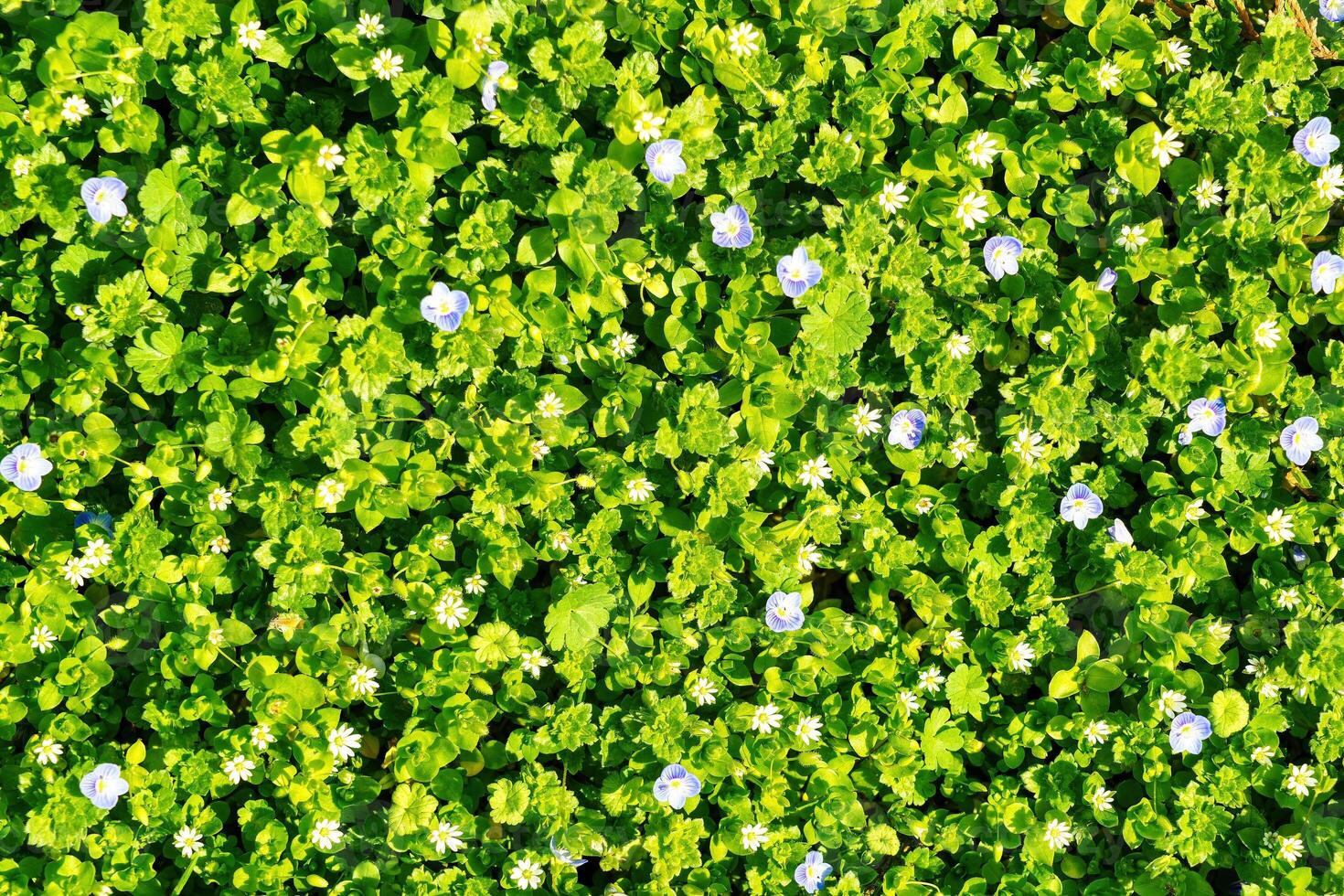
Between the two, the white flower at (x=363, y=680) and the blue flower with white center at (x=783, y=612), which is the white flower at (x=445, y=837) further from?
the blue flower with white center at (x=783, y=612)

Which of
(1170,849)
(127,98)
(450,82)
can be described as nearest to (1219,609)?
(1170,849)

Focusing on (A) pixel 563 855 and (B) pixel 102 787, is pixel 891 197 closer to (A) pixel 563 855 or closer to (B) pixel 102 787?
(A) pixel 563 855

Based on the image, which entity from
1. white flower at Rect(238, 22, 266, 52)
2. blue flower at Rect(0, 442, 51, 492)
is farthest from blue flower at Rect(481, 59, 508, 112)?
blue flower at Rect(0, 442, 51, 492)

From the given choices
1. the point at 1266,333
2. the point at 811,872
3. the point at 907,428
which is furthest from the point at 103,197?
the point at 1266,333

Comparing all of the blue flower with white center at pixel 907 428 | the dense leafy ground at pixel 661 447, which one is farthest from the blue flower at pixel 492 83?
the blue flower with white center at pixel 907 428

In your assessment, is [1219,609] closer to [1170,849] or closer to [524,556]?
[1170,849]

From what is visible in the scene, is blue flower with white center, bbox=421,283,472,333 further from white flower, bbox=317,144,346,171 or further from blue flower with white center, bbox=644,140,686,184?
blue flower with white center, bbox=644,140,686,184
